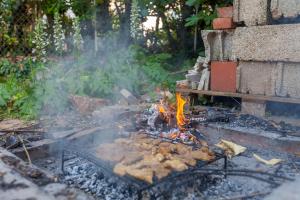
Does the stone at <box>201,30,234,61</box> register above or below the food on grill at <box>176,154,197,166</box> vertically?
above

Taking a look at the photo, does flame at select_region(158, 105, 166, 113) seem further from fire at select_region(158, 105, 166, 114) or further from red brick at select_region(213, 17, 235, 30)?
red brick at select_region(213, 17, 235, 30)

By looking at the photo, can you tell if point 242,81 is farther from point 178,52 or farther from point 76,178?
point 178,52

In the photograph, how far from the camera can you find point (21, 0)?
399 inches

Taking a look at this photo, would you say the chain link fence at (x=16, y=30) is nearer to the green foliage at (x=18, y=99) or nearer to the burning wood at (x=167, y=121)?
the green foliage at (x=18, y=99)

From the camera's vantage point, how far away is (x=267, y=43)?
4.98 meters

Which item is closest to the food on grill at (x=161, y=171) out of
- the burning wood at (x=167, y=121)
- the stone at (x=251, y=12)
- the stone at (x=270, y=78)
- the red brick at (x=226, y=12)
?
the burning wood at (x=167, y=121)

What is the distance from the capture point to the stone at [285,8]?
476cm

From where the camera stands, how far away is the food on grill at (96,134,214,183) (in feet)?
10.3

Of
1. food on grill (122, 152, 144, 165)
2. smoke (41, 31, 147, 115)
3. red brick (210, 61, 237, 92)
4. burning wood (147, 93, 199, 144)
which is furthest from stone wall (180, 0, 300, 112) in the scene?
smoke (41, 31, 147, 115)

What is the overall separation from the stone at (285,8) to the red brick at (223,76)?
0.98 metres

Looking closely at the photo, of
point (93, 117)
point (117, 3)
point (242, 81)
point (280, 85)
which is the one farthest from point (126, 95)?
point (117, 3)

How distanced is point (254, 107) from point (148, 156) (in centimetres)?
237

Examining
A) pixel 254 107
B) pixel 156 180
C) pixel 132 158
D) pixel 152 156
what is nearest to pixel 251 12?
pixel 254 107

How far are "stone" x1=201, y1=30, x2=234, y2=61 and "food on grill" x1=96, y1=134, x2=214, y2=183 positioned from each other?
7.28 ft
